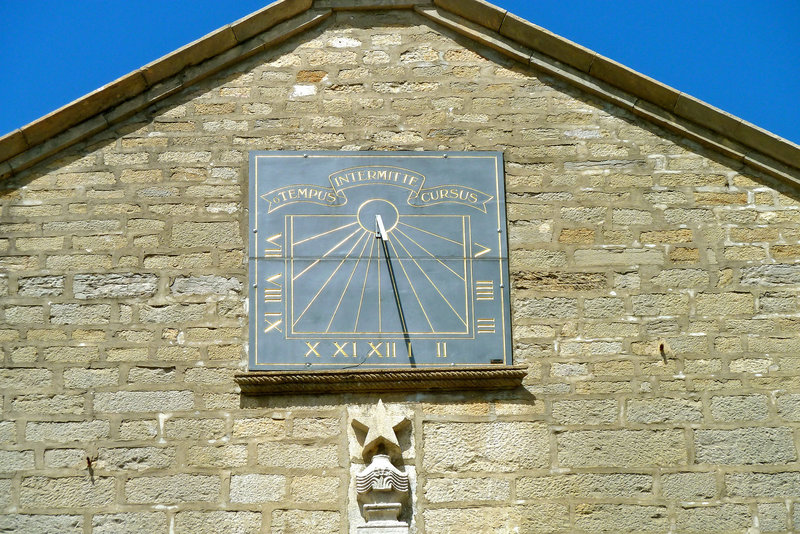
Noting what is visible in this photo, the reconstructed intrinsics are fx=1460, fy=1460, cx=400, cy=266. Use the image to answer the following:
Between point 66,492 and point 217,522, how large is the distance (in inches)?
32.2

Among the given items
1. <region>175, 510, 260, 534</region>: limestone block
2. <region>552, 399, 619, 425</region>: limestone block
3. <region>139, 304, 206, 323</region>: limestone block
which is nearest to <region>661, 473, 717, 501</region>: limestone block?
<region>552, 399, 619, 425</region>: limestone block

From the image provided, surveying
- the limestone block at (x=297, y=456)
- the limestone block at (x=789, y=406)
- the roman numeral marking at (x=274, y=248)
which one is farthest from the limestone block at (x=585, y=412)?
the roman numeral marking at (x=274, y=248)

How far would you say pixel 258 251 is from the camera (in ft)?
26.9

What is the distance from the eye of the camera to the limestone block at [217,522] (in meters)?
7.55

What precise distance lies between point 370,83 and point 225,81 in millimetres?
871

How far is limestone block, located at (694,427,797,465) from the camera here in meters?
7.80

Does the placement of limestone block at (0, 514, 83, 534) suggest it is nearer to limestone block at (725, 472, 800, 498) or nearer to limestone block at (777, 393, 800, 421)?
limestone block at (725, 472, 800, 498)

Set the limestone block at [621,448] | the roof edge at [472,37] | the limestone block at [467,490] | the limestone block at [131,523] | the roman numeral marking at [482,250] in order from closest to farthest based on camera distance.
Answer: the limestone block at [131,523] < the limestone block at [467,490] < the limestone block at [621,448] < the roman numeral marking at [482,250] < the roof edge at [472,37]

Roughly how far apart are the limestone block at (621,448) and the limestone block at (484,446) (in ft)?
0.44

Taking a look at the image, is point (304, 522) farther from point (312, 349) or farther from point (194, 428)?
point (312, 349)

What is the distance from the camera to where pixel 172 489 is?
7641 millimetres

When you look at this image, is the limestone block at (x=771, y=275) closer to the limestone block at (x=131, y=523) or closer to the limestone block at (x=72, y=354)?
the limestone block at (x=131, y=523)

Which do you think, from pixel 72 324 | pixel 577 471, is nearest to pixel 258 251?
pixel 72 324

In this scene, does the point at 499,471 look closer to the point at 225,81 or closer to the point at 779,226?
the point at 779,226
